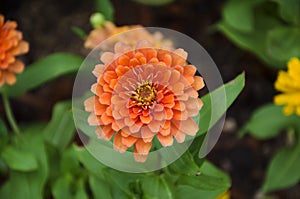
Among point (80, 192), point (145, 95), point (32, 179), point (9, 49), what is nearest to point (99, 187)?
point (80, 192)

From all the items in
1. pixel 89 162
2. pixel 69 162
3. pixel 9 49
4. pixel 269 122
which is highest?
pixel 9 49

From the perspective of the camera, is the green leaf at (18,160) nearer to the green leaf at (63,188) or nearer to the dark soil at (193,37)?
the green leaf at (63,188)

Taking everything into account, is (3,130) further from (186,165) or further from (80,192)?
(186,165)

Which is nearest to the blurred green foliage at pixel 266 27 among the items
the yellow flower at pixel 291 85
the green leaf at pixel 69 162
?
the yellow flower at pixel 291 85

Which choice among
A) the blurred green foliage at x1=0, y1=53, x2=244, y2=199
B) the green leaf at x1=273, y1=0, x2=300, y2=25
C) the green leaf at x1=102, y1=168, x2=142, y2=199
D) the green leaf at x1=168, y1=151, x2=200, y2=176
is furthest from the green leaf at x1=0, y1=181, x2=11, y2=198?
the green leaf at x1=273, y1=0, x2=300, y2=25

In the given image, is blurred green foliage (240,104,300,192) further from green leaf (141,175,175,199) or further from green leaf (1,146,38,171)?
green leaf (1,146,38,171)

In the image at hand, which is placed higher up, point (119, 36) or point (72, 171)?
point (119, 36)

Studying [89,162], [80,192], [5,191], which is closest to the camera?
[89,162]

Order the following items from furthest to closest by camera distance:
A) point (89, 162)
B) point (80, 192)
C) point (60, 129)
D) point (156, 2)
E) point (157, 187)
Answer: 1. point (156, 2)
2. point (60, 129)
3. point (80, 192)
4. point (89, 162)
5. point (157, 187)

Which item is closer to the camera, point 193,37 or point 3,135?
point 3,135
